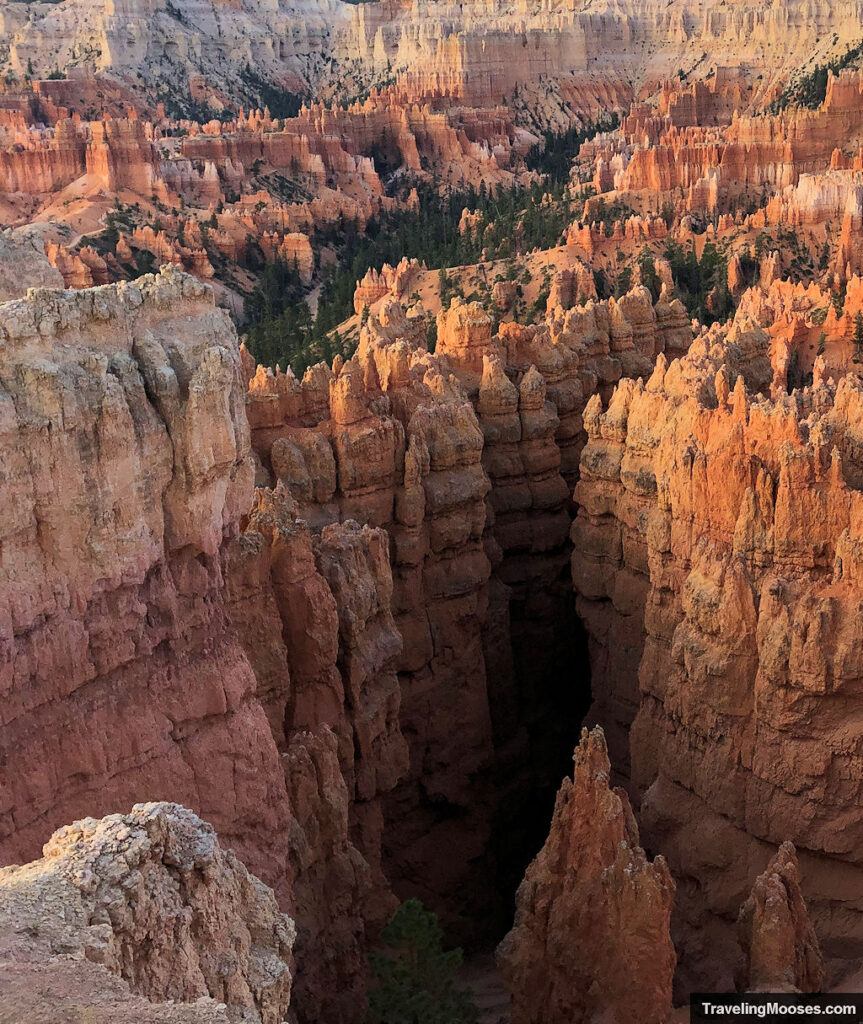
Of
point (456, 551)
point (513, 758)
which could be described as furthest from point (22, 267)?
point (513, 758)

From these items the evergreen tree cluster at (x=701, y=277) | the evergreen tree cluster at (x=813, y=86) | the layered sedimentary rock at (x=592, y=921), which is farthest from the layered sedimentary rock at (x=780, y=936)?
the evergreen tree cluster at (x=813, y=86)

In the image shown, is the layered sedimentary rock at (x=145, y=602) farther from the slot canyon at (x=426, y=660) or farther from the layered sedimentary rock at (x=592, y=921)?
the layered sedimentary rock at (x=592, y=921)

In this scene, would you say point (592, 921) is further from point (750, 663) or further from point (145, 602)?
point (145, 602)

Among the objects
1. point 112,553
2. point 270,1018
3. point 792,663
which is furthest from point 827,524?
point 270,1018

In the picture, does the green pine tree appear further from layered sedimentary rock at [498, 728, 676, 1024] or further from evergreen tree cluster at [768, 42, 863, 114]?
evergreen tree cluster at [768, 42, 863, 114]

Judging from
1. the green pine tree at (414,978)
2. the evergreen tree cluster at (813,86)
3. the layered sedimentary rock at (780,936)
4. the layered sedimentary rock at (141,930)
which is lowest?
the green pine tree at (414,978)

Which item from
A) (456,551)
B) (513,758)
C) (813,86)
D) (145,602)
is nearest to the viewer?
(145,602)
